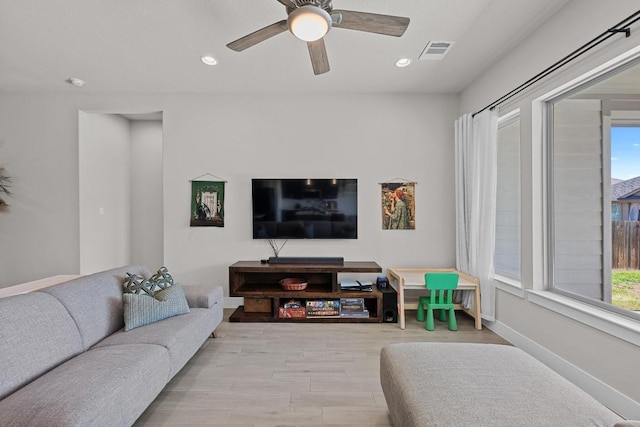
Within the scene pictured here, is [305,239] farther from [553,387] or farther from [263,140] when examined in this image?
[553,387]

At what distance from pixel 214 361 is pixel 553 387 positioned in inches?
87.2

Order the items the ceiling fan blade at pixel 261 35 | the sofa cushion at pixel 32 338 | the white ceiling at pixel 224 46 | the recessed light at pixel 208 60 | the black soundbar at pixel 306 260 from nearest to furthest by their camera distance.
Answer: the sofa cushion at pixel 32 338, the ceiling fan blade at pixel 261 35, the white ceiling at pixel 224 46, the recessed light at pixel 208 60, the black soundbar at pixel 306 260

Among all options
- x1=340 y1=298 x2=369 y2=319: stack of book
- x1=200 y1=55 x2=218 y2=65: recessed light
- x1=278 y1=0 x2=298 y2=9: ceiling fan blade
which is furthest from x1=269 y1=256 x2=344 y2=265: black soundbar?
x1=278 y1=0 x2=298 y2=9: ceiling fan blade

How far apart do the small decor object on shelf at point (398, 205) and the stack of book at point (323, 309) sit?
1.16 metres

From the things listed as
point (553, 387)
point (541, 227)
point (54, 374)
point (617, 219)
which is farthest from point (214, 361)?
point (617, 219)

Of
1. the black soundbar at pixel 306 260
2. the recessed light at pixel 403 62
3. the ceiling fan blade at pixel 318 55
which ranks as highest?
the recessed light at pixel 403 62

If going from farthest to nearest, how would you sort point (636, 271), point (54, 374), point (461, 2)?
point (461, 2) < point (636, 271) < point (54, 374)

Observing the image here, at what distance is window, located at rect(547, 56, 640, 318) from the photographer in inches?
81.9

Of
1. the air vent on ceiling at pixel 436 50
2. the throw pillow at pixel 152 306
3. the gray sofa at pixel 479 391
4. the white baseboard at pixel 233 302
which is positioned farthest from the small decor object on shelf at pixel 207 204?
the gray sofa at pixel 479 391

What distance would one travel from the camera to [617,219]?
2.14 metres

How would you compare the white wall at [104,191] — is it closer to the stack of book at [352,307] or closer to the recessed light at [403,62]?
the stack of book at [352,307]

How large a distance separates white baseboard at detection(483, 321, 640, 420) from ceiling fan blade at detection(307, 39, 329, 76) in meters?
2.76

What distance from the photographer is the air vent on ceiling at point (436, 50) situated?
271 centimetres

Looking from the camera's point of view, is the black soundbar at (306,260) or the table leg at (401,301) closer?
the table leg at (401,301)
